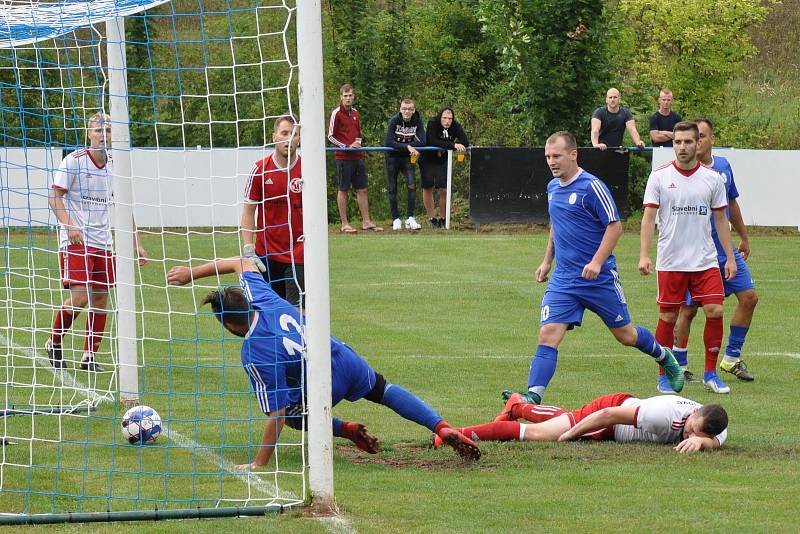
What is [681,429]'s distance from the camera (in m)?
7.44

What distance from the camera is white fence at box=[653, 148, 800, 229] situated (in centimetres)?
2158

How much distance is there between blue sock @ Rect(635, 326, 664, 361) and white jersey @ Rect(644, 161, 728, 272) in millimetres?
823

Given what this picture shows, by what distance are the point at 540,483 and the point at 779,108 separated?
99.2 ft

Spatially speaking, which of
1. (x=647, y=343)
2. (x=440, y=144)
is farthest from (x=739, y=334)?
(x=440, y=144)

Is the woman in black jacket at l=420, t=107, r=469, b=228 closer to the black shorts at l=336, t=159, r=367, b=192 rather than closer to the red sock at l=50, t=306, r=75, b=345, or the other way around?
the black shorts at l=336, t=159, r=367, b=192

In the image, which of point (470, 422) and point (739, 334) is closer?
point (470, 422)

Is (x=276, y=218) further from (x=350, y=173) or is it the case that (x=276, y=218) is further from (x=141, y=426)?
(x=350, y=173)

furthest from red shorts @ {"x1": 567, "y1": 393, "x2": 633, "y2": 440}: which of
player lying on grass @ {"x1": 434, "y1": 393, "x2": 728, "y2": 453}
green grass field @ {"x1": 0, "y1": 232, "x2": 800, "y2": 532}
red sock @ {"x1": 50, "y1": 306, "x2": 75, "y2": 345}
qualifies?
red sock @ {"x1": 50, "y1": 306, "x2": 75, "y2": 345}

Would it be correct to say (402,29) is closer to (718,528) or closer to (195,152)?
(195,152)

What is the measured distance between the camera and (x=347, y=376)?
7.01m

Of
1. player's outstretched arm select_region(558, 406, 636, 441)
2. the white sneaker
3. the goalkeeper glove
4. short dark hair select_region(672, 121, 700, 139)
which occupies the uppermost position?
short dark hair select_region(672, 121, 700, 139)

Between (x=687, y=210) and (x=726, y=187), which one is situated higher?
(x=726, y=187)

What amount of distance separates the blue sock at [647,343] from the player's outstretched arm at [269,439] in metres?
3.32

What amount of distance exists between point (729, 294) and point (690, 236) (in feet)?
2.92
